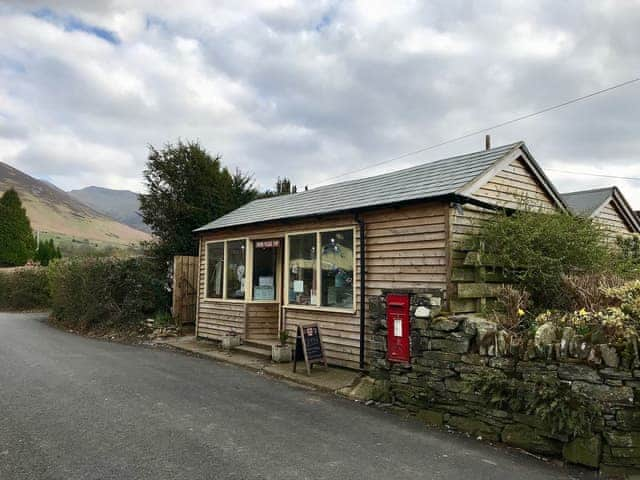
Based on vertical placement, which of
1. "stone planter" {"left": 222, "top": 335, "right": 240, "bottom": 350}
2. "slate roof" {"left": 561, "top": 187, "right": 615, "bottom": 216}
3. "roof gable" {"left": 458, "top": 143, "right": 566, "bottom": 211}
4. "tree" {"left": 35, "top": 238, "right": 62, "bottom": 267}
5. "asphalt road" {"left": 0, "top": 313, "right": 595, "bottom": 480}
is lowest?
"asphalt road" {"left": 0, "top": 313, "right": 595, "bottom": 480}

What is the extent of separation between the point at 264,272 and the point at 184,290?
4.08 meters

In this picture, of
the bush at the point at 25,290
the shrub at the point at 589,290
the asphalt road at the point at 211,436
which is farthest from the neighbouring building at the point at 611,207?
the bush at the point at 25,290

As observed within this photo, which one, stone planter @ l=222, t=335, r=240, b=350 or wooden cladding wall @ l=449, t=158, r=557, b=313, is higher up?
wooden cladding wall @ l=449, t=158, r=557, b=313

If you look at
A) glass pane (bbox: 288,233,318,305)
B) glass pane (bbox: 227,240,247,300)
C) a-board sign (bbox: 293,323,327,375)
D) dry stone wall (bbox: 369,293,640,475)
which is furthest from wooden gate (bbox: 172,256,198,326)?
dry stone wall (bbox: 369,293,640,475)

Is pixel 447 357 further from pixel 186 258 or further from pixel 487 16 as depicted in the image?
pixel 186 258

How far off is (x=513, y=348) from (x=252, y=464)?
3212 millimetres

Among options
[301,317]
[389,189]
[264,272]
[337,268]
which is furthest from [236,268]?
[389,189]

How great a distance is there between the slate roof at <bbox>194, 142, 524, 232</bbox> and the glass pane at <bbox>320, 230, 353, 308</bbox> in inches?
22.9

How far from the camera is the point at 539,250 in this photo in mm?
7211

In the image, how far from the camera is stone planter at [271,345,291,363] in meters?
9.41

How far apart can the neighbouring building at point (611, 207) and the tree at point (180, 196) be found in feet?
42.4

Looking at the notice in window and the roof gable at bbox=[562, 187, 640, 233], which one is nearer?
the notice in window

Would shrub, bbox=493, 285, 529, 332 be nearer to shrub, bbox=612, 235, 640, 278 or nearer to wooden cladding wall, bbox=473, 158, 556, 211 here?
wooden cladding wall, bbox=473, 158, 556, 211

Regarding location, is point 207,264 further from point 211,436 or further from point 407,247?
point 211,436
